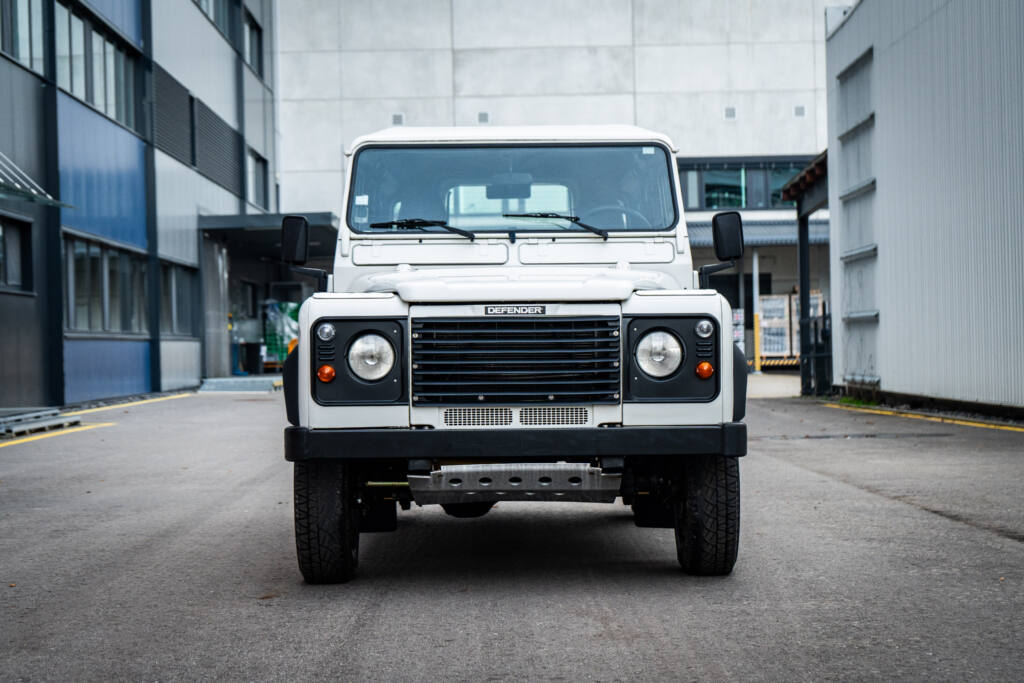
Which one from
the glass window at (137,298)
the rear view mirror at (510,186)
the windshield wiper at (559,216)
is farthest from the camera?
the glass window at (137,298)

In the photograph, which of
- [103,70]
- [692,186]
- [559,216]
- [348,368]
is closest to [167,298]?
[103,70]

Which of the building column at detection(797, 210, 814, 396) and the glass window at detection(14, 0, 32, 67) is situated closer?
the glass window at detection(14, 0, 32, 67)

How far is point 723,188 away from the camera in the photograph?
4400 cm

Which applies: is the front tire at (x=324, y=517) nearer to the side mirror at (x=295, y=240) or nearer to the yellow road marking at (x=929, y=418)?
Result: the side mirror at (x=295, y=240)

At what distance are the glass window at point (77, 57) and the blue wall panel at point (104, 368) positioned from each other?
190 inches

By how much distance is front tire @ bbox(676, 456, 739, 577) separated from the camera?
222 inches

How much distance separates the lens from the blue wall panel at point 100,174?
2117cm

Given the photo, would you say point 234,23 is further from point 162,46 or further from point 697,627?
point 697,627

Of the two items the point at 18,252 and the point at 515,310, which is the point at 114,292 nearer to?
the point at 18,252

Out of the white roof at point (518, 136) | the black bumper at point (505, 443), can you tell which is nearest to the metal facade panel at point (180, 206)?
the white roof at point (518, 136)

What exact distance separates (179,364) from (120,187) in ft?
18.6

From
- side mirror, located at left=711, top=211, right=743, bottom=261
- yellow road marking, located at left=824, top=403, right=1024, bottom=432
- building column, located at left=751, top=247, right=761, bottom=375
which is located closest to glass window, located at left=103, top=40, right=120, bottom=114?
yellow road marking, located at left=824, top=403, right=1024, bottom=432

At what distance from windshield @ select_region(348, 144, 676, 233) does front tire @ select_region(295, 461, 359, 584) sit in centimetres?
173

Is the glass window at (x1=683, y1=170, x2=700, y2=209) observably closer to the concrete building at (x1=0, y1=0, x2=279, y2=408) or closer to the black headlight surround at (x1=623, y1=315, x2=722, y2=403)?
the concrete building at (x1=0, y1=0, x2=279, y2=408)
